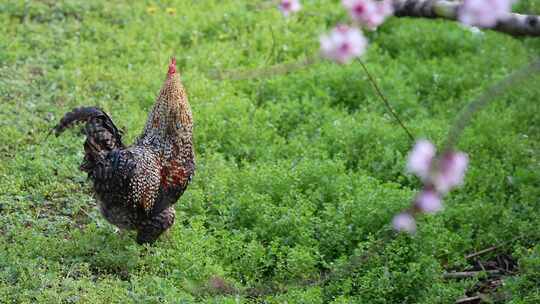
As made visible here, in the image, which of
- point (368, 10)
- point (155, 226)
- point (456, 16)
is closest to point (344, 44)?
point (368, 10)

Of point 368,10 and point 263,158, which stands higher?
point 368,10

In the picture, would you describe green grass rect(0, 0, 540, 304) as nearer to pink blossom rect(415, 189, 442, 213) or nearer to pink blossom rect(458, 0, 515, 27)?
pink blossom rect(415, 189, 442, 213)

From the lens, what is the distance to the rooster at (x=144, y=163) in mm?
5676

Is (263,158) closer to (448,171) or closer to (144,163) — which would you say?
(144,163)

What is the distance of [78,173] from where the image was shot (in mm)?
6859

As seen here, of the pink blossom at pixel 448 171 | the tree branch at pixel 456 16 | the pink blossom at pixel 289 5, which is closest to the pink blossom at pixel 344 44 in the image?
the tree branch at pixel 456 16

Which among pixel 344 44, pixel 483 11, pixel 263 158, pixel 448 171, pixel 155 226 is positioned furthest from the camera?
pixel 263 158

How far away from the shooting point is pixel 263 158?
7.27 metres

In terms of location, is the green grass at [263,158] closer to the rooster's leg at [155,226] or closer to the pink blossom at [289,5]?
the rooster's leg at [155,226]

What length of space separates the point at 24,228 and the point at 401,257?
2815 millimetres

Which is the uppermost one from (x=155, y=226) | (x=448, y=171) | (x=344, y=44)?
(x=344, y=44)

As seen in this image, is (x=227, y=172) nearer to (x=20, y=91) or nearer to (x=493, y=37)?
(x=20, y=91)

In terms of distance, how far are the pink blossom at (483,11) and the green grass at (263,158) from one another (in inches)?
43.5

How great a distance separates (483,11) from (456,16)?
15cm
